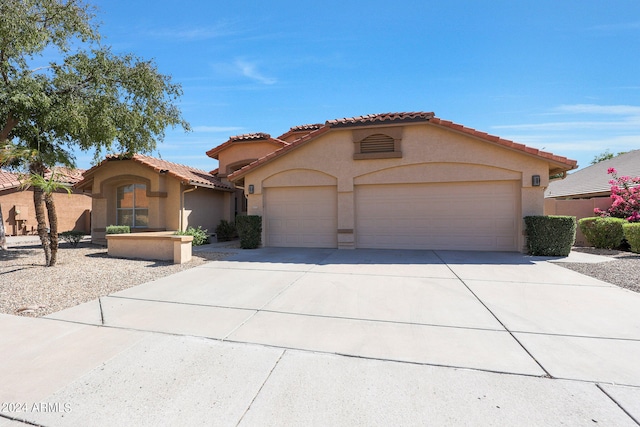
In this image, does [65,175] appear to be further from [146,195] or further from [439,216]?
[439,216]

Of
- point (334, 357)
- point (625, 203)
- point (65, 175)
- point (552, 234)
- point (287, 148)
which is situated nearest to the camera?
point (334, 357)

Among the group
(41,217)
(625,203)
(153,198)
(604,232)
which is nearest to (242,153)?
(153,198)

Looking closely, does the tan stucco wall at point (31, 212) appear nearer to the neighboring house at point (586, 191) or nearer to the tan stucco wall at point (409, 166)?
the tan stucco wall at point (409, 166)

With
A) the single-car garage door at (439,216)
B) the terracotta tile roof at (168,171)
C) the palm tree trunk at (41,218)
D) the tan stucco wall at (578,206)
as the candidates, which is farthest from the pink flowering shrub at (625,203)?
the palm tree trunk at (41,218)

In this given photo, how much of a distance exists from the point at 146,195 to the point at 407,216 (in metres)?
11.6

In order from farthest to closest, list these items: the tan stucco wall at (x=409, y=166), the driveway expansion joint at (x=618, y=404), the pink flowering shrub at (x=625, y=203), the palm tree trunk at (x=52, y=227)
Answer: the pink flowering shrub at (x=625, y=203) < the tan stucco wall at (x=409, y=166) < the palm tree trunk at (x=52, y=227) < the driveway expansion joint at (x=618, y=404)

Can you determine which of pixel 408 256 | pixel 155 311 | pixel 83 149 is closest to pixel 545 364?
pixel 155 311

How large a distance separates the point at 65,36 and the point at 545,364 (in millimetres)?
15003

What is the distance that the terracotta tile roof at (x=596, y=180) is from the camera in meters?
17.4

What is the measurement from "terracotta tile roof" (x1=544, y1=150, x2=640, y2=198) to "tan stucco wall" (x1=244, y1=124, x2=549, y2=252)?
1023 centimetres

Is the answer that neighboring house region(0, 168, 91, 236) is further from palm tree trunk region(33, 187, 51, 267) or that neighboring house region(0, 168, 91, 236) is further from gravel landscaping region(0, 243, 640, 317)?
gravel landscaping region(0, 243, 640, 317)

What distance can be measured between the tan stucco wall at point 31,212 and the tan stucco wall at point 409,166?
15163 millimetres

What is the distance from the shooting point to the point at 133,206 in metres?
14.6

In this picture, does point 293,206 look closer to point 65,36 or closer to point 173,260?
point 173,260
